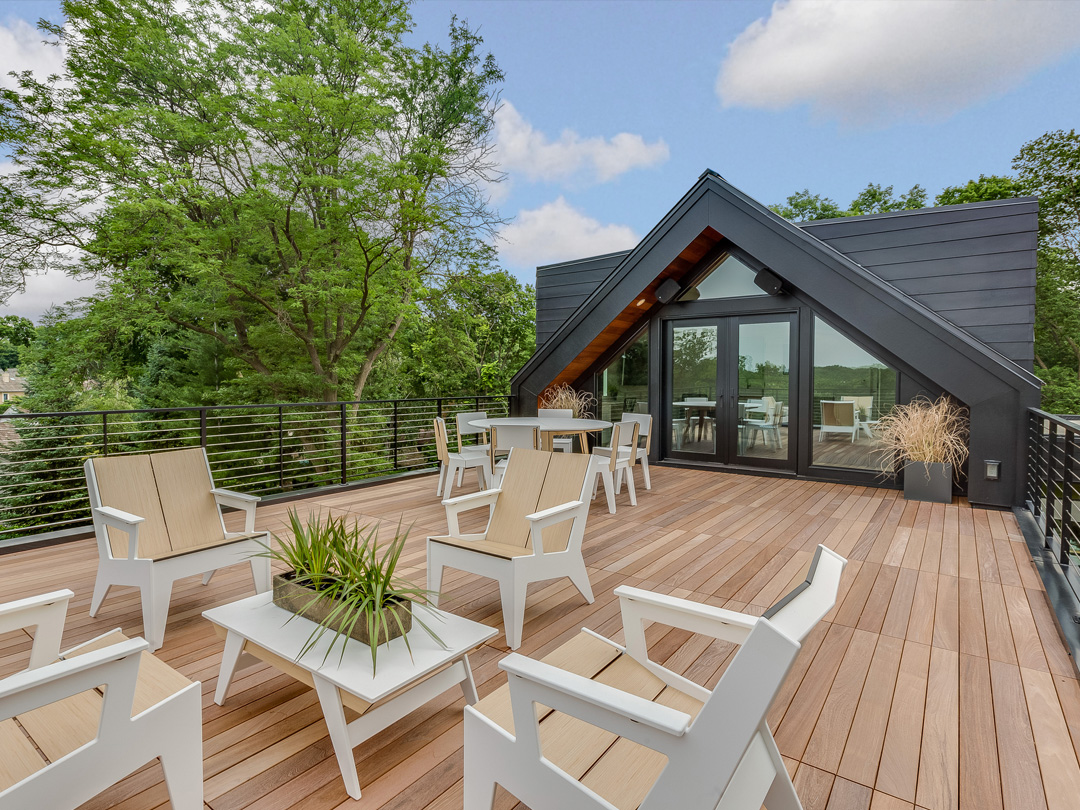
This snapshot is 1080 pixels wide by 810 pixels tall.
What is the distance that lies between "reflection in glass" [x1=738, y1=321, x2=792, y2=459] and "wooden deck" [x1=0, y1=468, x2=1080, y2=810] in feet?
7.81

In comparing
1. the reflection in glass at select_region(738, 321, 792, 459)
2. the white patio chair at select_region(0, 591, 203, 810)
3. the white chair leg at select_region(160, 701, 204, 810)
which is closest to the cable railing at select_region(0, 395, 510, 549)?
the reflection in glass at select_region(738, 321, 792, 459)

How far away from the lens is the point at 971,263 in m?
5.57

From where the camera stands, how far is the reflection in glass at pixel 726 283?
6875 mm

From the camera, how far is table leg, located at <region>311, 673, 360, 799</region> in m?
1.52

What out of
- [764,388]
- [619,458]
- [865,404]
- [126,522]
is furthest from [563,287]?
[126,522]

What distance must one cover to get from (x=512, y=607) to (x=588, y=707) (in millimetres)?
1401

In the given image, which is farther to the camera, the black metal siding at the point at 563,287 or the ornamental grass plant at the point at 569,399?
the black metal siding at the point at 563,287

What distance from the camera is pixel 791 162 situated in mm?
22719

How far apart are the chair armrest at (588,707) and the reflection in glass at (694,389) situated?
21.1ft

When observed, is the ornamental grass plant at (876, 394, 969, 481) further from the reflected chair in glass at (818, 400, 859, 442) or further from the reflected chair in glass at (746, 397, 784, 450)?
the reflected chair in glass at (746, 397, 784, 450)

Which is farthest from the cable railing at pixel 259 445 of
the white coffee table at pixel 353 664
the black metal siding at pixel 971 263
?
the black metal siding at pixel 971 263

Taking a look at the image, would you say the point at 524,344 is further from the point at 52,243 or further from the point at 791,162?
the point at 791,162

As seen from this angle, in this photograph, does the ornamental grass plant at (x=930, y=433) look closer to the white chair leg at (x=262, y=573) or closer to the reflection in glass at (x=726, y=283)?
the reflection in glass at (x=726, y=283)

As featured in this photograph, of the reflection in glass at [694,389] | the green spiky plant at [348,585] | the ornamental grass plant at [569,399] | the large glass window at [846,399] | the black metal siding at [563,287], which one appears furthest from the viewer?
the black metal siding at [563,287]
